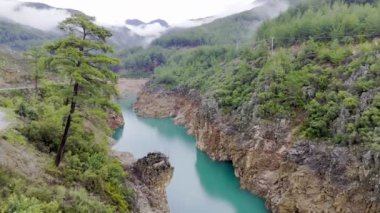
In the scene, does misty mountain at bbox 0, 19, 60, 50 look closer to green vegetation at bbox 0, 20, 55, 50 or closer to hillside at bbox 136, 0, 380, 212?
green vegetation at bbox 0, 20, 55, 50

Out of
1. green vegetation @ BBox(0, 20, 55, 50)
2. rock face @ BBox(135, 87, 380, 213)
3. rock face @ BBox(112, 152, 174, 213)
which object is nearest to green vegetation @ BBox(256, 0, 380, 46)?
rock face @ BBox(135, 87, 380, 213)

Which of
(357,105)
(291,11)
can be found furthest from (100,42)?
(291,11)

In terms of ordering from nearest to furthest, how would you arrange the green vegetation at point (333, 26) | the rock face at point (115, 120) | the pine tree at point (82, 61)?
the pine tree at point (82, 61) → the green vegetation at point (333, 26) → the rock face at point (115, 120)

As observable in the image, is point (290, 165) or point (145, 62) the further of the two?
point (145, 62)

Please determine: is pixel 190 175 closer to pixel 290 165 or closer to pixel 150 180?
pixel 290 165

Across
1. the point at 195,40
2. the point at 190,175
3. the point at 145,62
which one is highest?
the point at 195,40

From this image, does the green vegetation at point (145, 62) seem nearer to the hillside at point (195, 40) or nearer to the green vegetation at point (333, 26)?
the hillside at point (195, 40)

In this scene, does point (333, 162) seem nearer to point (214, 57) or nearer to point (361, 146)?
point (361, 146)

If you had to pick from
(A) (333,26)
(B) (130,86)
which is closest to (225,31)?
(B) (130,86)

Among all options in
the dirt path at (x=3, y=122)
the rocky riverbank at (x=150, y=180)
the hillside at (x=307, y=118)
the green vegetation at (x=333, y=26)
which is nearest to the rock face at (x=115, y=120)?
the hillside at (x=307, y=118)
